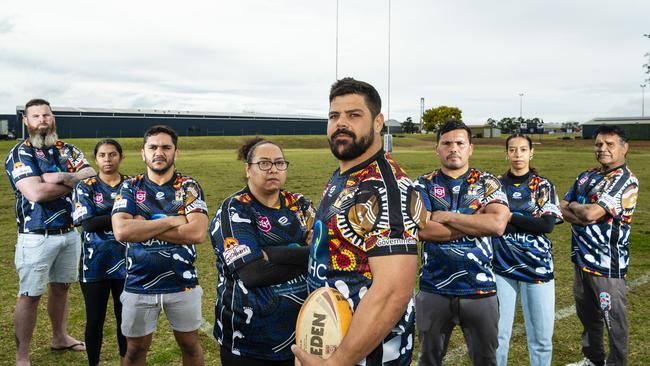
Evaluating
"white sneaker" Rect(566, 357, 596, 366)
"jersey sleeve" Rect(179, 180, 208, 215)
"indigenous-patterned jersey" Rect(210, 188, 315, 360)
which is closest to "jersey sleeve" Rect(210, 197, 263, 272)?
"indigenous-patterned jersey" Rect(210, 188, 315, 360)

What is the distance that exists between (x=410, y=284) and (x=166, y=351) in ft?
12.9

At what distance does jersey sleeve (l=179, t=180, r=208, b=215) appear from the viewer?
4.12 metres

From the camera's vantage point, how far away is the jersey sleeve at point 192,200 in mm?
4125

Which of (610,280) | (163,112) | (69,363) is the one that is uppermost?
(163,112)

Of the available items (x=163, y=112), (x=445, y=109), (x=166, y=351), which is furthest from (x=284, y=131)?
(x=166, y=351)

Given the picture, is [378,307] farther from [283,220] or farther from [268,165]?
[268,165]

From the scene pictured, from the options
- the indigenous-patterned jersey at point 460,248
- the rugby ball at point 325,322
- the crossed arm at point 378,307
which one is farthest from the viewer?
the indigenous-patterned jersey at point 460,248

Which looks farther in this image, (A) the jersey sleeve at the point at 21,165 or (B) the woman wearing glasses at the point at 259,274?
(A) the jersey sleeve at the point at 21,165

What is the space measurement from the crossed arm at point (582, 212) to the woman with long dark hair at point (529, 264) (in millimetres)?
274

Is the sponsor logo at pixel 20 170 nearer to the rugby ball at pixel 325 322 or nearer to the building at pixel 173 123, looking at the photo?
the rugby ball at pixel 325 322

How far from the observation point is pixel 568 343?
5426 mm

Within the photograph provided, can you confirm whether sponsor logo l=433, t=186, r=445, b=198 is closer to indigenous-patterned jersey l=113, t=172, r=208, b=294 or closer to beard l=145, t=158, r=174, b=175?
indigenous-patterned jersey l=113, t=172, r=208, b=294

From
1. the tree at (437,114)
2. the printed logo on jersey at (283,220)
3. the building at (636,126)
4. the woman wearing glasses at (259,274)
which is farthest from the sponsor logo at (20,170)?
the tree at (437,114)

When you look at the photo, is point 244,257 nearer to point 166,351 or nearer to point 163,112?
point 166,351
